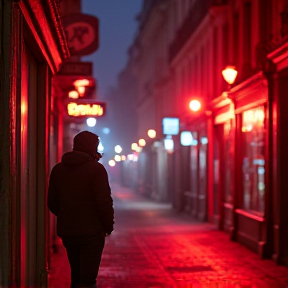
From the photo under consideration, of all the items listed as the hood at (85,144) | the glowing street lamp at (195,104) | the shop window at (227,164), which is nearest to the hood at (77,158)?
the hood at (85,144)

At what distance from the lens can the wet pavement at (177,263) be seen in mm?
10695

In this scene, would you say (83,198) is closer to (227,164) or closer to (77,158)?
(77,158)

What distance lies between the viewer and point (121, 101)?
84.1 metres

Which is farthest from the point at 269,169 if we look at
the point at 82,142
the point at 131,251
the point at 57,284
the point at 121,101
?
the point at 121,101

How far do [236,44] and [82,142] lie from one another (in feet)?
43.6

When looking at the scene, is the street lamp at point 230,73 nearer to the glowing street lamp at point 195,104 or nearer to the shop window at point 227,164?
the shop window at point 227,164

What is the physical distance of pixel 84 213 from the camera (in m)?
6.39

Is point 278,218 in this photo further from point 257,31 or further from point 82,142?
point 82,142

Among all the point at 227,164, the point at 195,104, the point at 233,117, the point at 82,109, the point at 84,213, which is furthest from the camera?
the point at 195,104

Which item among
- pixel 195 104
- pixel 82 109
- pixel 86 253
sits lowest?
pixel 86 253

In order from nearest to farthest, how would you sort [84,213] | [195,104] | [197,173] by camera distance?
[84,213]
[195,104]
[197,173]

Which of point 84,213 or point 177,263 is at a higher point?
point 84,213

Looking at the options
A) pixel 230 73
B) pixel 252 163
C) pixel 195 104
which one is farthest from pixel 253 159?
pixel 195 104

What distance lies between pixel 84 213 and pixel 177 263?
6934mm
